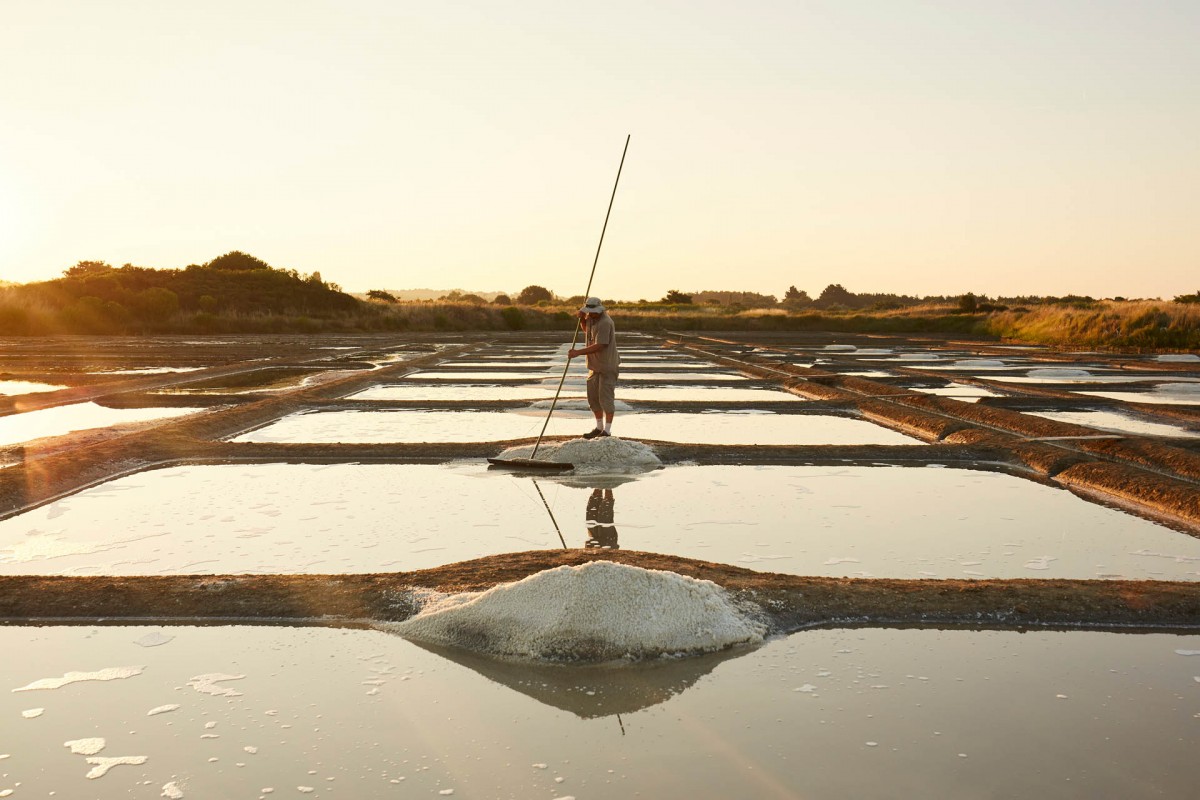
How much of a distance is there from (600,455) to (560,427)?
2.04 meters

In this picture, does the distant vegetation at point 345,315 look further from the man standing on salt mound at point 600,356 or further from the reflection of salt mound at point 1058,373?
the man standing on salt mound at point 600,356

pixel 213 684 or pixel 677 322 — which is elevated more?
pixel 677 322

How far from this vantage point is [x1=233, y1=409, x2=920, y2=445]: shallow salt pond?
8.41m

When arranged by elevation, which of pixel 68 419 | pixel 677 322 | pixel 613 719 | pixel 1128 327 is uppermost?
pixel 677 322

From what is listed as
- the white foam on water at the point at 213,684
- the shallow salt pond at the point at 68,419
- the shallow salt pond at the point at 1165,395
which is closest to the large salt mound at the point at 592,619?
the white foam on water at the point at 213,684

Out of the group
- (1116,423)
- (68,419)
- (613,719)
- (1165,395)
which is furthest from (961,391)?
(613,719)

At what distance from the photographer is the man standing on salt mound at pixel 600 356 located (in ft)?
23.0

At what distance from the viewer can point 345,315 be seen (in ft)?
138

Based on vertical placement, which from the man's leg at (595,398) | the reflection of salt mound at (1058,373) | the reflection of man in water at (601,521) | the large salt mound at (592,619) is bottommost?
the reflection of salt mound at (1058,373)

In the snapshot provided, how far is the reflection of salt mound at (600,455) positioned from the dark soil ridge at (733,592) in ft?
8.81

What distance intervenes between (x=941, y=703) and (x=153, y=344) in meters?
26.2

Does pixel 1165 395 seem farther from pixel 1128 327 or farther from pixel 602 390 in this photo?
pixel 1128 327

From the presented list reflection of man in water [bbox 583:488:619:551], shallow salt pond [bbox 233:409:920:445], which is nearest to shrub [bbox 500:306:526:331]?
shallow salt pond [bbox 233:409:920:445]

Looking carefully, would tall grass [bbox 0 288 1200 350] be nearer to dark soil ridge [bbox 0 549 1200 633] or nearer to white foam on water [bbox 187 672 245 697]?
dark soil ridge [bbox 0 549 1200 633]
